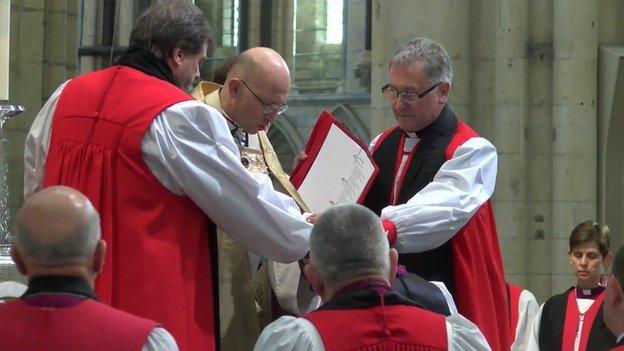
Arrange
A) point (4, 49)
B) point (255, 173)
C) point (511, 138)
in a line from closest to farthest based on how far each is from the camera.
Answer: point (255, 173) < point (4, 49) < point (511, 138)

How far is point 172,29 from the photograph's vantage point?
169 inches

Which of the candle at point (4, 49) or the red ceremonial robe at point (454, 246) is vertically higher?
the candle at point (4, 49)

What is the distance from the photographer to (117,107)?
4.28 meters

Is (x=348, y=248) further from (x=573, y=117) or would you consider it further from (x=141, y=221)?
(x=573, y=117)

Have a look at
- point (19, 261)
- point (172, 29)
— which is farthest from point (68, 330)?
point (172, 29)

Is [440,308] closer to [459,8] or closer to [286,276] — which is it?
[286,276]

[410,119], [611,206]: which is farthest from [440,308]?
[611,206]

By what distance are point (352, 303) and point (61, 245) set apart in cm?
69

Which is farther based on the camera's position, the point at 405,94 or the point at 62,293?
the point at 405,94

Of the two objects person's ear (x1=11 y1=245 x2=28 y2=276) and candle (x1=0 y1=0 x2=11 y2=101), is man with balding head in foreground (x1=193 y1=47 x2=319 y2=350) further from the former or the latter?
person's ear (x1=11 y1=245 x2=28 y2=276)

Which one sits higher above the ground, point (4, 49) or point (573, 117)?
point (4, 49)

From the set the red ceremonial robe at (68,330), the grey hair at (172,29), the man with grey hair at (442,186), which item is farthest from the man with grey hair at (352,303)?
the man with grey hair at (442,186)

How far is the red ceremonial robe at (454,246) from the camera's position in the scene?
5.11 m

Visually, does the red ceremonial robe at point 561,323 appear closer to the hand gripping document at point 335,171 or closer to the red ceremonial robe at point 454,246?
the red ceremonial robe at point 454,246
